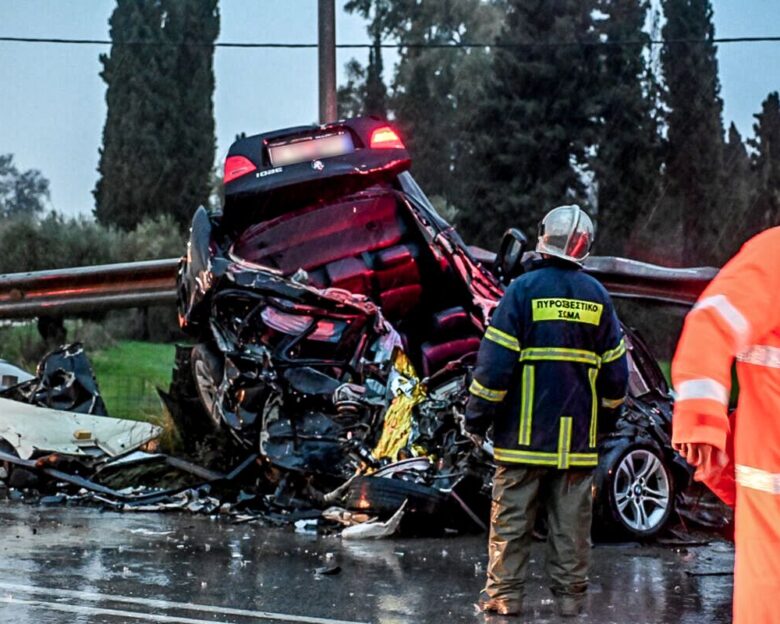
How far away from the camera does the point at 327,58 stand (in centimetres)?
1377

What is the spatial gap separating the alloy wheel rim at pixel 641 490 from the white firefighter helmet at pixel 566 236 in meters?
2.13

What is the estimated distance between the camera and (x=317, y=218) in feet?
29.6

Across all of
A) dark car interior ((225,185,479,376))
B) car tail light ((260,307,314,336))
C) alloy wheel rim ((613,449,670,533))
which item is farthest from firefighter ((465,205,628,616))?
dark car interior ((225,185,479,376))

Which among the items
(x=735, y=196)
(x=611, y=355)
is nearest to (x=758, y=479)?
(x=611, y=355)

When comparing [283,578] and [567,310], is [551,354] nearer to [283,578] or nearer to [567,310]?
[567,310]

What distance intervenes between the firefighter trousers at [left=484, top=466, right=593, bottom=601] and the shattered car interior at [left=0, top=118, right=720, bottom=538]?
5.99 feet

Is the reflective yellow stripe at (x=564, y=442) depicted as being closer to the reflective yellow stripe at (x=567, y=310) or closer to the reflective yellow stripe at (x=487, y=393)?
the reflective yellow stripe at (x=487, y=393)

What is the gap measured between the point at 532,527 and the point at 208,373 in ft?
11.8

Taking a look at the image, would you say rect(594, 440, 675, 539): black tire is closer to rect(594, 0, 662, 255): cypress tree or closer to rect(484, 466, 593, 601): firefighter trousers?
rect(484, 466, 593, 601): firefighter trousers

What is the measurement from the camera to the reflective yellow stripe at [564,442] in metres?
5.99

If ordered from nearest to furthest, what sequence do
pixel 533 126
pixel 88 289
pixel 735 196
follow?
pixel 88 289
pixel 735 196
pixel 533 126

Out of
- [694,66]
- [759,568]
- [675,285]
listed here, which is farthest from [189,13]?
[759,568]

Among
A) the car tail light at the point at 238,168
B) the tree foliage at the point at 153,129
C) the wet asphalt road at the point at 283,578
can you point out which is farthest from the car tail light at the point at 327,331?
the tree foliage at the point at 153,129

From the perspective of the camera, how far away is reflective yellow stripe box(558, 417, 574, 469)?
5.99m
